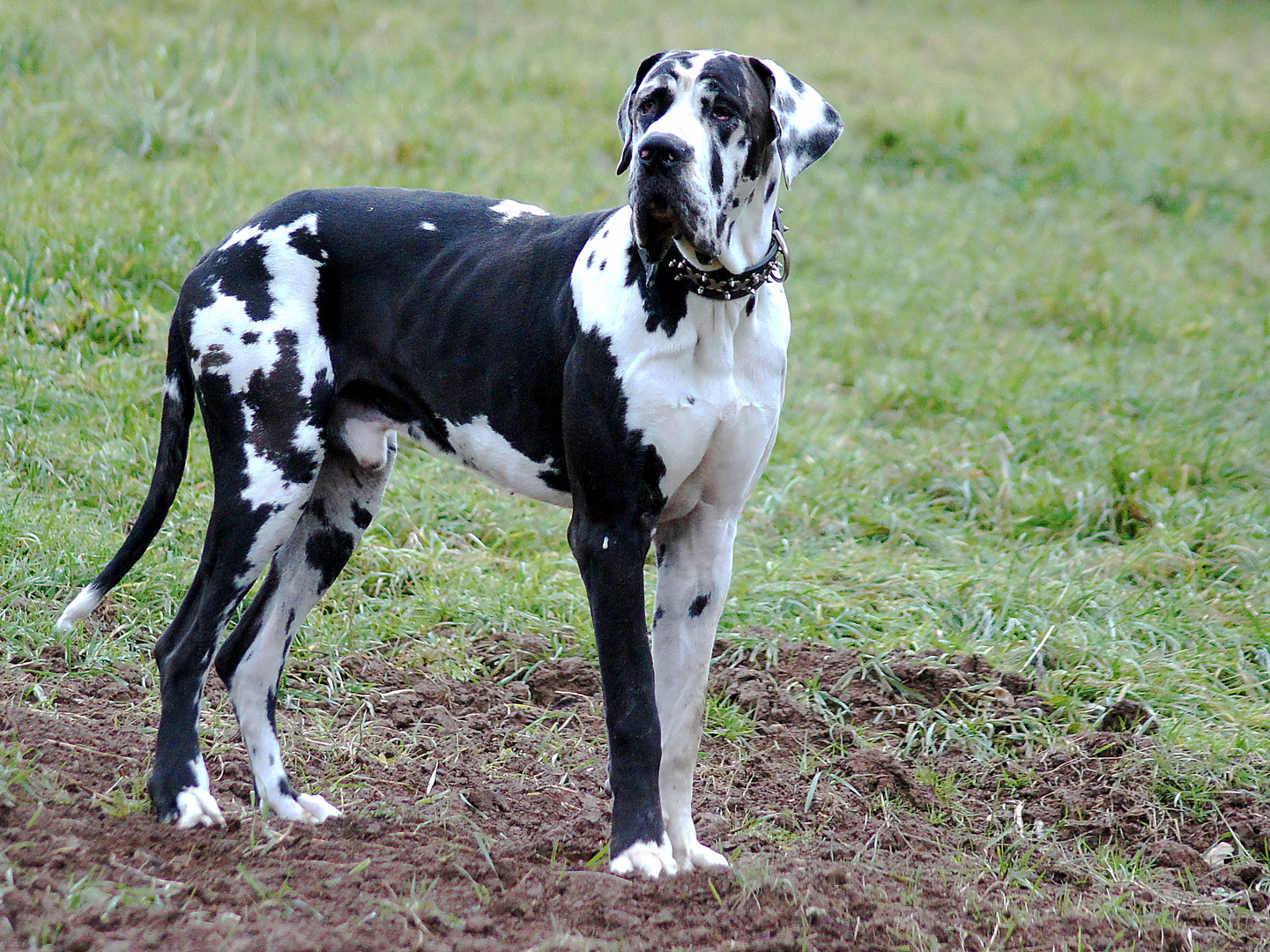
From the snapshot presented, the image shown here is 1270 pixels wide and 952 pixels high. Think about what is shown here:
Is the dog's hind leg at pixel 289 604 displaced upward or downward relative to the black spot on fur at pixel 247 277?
downward

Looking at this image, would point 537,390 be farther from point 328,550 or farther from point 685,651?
point 328,550

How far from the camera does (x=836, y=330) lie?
7.49 meters

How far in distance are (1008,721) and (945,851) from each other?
0.69 metres

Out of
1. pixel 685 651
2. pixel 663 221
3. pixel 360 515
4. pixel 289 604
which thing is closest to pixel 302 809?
pixel 289 604

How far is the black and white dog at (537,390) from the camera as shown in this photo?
2.92 meters

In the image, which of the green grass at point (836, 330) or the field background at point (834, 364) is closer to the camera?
the field background at point (834, 364)

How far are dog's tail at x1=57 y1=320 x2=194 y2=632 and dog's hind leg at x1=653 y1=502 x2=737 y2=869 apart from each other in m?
1.42

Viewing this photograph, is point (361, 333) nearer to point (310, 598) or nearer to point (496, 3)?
point (310, 598)

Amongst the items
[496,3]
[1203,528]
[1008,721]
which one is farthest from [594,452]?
[496,3]

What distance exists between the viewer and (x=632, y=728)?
116 inches

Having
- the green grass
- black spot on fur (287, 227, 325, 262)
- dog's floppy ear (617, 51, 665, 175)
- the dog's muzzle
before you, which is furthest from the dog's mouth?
the green grass

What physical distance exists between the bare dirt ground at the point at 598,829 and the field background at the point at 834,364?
0.17 feet

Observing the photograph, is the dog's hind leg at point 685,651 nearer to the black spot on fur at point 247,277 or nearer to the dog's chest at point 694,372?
the dog's chest at point 694,372

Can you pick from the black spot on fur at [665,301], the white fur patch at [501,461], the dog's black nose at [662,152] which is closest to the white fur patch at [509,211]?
the white fur patch at [501,461]
